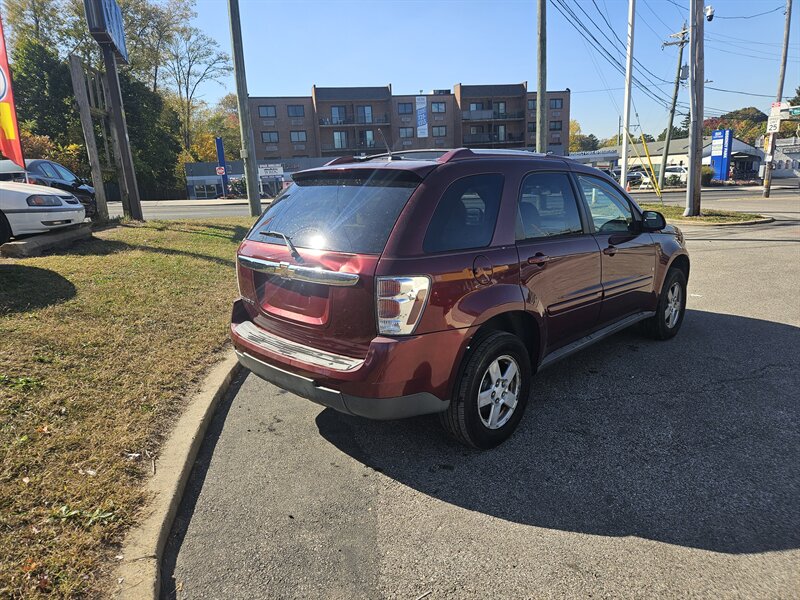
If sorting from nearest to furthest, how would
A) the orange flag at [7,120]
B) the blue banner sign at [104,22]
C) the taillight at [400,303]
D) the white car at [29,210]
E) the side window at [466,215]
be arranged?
the taillight at [400,303] → the side window at [466,215] → the white car at [29,210] → the orange flag at [7,120] → the blue banner sign at [104,22]

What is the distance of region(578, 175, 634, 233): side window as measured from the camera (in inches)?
173

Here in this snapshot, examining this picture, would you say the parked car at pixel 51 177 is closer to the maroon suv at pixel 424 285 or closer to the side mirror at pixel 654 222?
the maroon suv at pixel 424 285

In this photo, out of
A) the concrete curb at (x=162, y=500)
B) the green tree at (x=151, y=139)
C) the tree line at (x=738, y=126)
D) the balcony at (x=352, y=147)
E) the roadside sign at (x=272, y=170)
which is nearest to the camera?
the concrete curb at (x=162, y=500)

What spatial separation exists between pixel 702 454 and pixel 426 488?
1752 millimetres

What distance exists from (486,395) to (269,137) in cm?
6584

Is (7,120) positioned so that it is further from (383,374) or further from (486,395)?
(486,395)

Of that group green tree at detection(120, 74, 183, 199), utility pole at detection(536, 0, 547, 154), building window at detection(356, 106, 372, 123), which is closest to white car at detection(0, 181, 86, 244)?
utility pole at detection(536, 0, 547, 154)

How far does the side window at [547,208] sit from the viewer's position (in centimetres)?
366

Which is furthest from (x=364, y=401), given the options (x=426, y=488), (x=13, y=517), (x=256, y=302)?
(x=13, y=517)

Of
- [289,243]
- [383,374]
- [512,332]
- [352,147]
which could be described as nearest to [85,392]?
[289,243]

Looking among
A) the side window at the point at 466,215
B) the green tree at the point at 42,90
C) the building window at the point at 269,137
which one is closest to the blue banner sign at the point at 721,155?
the building window at the point at 269,137

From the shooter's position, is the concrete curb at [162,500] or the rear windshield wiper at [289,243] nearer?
the concrete curb at [162,500]

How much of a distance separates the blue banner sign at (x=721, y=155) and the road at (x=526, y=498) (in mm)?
53404

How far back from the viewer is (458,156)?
11.1 ft
